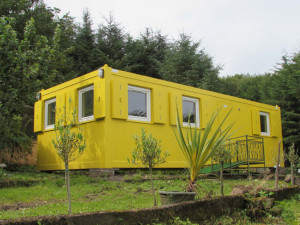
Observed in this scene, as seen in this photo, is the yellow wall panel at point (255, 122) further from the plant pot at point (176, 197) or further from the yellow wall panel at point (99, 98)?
the plant pot at point (176, 197)

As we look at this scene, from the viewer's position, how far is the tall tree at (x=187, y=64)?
2030 centimetres

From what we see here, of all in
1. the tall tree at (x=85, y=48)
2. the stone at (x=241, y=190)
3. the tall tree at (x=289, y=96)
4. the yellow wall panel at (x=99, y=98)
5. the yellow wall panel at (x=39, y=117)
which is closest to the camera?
the stone at (x=241, y=190)

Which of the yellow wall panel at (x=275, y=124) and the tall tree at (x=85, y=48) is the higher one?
the tall tree at (x=85, y=48)

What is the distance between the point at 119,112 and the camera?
28.3 feet

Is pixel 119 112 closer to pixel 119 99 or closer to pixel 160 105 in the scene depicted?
pixel 119 99

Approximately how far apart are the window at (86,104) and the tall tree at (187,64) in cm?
1130

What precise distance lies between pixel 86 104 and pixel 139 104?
1.44 metres

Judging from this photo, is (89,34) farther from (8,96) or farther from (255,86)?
(8,96)

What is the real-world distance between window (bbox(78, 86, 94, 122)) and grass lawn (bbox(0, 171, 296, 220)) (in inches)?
72.5

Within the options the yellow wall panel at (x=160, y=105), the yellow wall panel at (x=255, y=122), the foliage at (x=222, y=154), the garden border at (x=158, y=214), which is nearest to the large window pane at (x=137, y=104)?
the yellow wall panel at (x=160, y=105)

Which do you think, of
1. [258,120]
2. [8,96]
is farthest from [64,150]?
[258,120]

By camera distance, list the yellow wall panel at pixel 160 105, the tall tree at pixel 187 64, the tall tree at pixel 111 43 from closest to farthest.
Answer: the yellow wall panel at pixel 160 105 → the tall tree at pixel 187 64 → the tall tree at pixel 111 43

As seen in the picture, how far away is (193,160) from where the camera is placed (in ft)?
15.8

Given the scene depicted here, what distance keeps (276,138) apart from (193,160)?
32.3 ft
